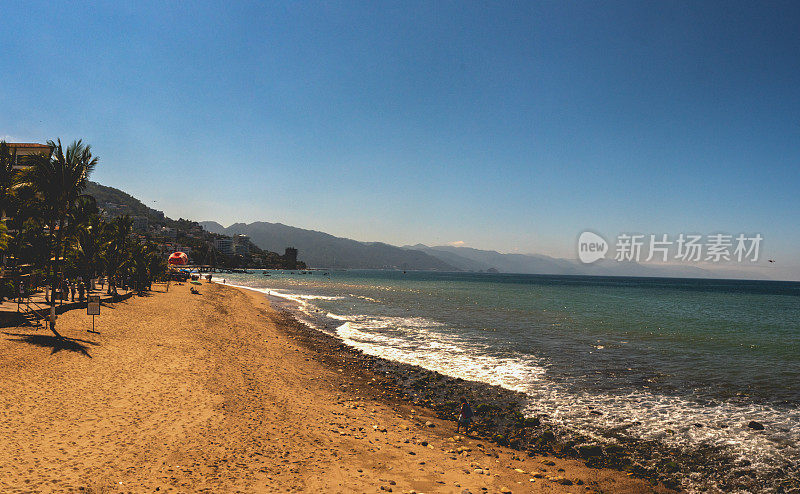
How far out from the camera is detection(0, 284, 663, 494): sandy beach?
877cm

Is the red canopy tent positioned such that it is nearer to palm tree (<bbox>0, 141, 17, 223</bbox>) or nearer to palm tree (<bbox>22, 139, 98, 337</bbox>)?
palm tree (<bbox>0, 141, 17, 223</bbox>)

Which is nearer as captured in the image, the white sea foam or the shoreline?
the shoreline

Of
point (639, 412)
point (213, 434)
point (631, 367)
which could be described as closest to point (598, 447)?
point (639, 412)

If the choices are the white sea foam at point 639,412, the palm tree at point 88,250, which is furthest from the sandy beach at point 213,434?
the palm tree at point 88,250

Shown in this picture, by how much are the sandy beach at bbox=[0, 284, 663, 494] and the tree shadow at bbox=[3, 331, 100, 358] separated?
0.07 metres

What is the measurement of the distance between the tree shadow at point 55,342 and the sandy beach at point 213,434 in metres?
0.07

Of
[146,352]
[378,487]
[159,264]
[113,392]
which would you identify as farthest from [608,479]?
[159,264]

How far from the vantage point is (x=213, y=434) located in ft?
36.0

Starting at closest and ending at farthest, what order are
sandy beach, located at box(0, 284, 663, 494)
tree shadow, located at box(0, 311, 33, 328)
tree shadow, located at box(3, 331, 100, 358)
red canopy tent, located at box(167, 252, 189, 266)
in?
sandy beach, located at box(0, 284, 663, 494) → tree shadow, located at box(3, 331, 100, 358) → tree shadow, located at box(0, 311, 33, 328) → red canopy tent, located at box(167, 252, 189, 266)

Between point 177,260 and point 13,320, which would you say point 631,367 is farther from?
point 177,260

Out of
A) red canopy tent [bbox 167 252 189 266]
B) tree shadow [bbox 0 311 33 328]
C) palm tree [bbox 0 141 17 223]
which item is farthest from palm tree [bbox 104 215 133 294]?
tree shadow [bbox 0 311 33 328]

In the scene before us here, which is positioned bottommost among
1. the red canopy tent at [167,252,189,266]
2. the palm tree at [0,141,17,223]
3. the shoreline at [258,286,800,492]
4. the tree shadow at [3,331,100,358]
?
the shoreline at [258,286,800,492]

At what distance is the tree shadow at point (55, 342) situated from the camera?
52.5 ft

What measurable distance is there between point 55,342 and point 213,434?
11.5 meters
